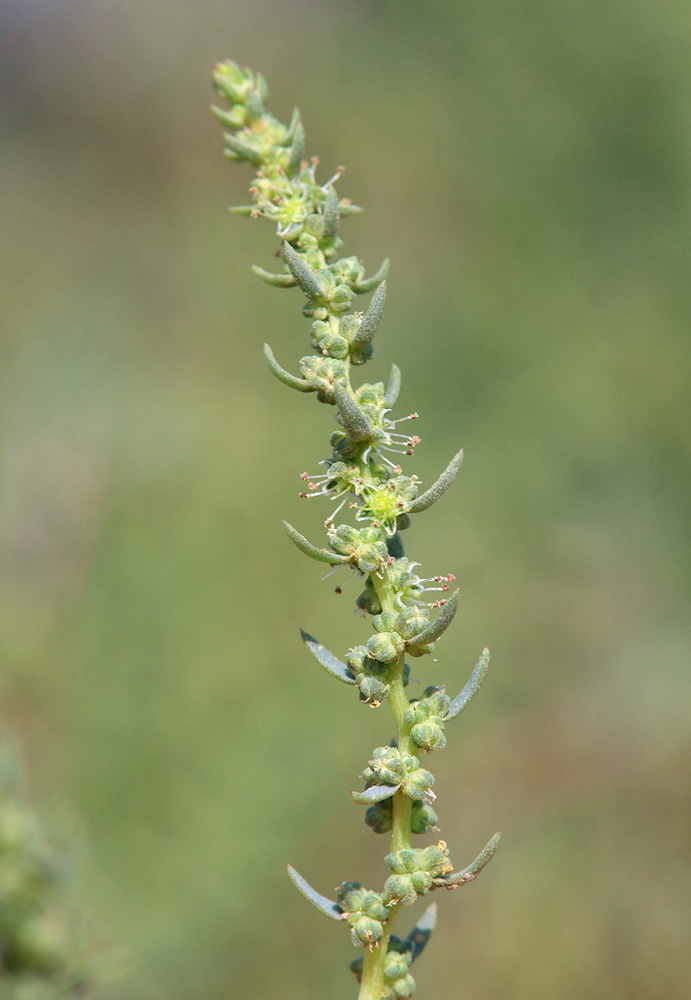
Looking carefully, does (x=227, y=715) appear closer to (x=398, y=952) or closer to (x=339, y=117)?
(x=398, y=952)

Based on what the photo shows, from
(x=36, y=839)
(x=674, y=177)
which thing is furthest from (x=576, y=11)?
(x=36, y=839)

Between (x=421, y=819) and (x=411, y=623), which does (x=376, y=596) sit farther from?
(x=421, y=819)

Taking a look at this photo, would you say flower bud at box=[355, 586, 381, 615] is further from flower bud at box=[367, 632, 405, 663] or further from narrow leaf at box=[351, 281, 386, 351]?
narrow leaf at box=[351, 281, 386, 351]

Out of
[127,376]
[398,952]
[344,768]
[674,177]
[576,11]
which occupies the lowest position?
[398,952]

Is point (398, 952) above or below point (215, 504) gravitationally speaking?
below

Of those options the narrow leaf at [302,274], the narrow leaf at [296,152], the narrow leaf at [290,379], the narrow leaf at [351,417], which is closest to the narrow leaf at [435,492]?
the narrow leaf at [351,417]

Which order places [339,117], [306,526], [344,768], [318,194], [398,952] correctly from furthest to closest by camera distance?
[339,117] → [306,526] → [344,768] → [318,194] → [398,952]
